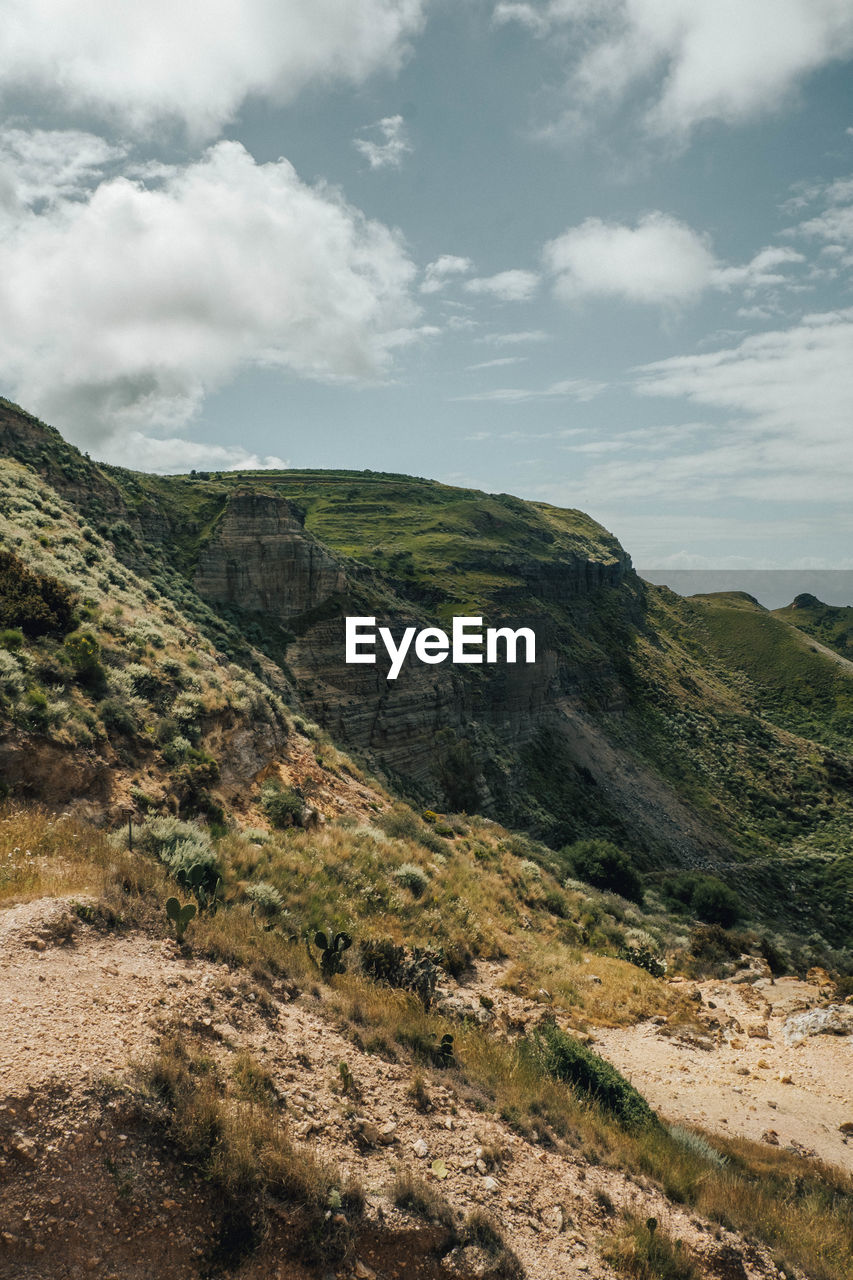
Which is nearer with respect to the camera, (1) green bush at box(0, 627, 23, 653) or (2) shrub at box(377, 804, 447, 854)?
(1) green bush at box(0, 627, 23, 653)

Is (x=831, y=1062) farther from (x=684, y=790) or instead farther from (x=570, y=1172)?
(x=684, y=790)

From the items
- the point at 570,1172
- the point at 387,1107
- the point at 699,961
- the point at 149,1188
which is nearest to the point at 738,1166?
the point at 570,1172

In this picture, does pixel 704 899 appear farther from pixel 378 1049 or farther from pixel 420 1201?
pixel 420 1201

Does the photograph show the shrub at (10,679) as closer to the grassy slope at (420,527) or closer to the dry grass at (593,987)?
the dry grass at (593,987)

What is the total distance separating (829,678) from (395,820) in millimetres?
98929

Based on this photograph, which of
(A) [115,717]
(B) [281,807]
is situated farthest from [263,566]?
(A) [115,717]

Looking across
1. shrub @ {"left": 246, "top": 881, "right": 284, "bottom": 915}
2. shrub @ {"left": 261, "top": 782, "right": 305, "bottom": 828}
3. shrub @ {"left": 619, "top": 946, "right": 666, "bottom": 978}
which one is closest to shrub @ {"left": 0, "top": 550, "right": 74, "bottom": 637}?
shrub @ {"left": 261, "top": 782, "right": 305, "bottom": 828}

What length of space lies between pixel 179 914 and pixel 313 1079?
2557mm

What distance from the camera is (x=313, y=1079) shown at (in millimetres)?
6500

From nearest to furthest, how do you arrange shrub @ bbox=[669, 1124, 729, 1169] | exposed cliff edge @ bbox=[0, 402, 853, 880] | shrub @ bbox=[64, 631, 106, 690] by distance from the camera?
shrub @ bbox=[669, 1124, 729, 1169]
shrub @ bbox=[64, 631, 106, 690]
exposed cliff edge @ bbox=[0, 402, 853, 880]

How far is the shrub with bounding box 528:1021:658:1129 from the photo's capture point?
8.71 m

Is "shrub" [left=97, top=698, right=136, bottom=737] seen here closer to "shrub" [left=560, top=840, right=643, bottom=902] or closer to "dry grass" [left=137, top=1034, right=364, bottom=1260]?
"dry grass" [left=137, top=1034, right=364, bottom=1260]

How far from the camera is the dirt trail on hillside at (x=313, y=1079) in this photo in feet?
17.7

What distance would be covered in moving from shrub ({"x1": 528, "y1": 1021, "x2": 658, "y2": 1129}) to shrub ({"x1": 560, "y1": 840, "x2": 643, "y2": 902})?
2356 centimetres
